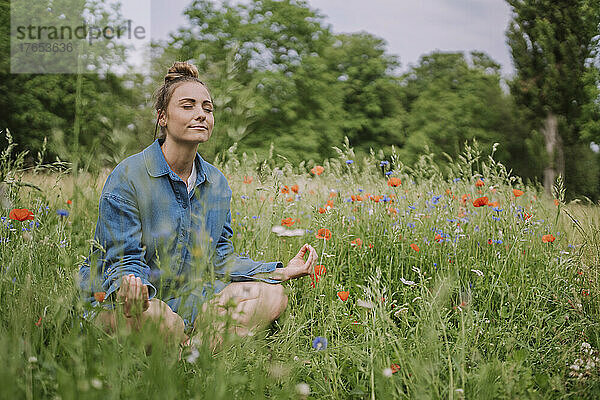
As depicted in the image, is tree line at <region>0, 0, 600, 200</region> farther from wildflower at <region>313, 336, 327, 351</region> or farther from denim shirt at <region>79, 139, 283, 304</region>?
wildflower at <region>313, 336, 327, 351</region>

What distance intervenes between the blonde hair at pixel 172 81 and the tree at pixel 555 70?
51.0 feet

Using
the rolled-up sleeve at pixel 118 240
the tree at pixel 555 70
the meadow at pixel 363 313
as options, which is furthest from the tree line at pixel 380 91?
the rolled-up sleeve at pixel 118 240

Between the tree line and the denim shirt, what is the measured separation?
911 cm

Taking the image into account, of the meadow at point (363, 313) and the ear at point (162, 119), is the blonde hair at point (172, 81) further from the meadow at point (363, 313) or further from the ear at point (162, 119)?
the meadow at point (363, 313)

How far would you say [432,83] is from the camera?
24141mm

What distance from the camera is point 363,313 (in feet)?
7.33

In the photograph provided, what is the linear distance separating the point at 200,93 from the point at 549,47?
675 inches

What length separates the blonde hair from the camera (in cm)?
214

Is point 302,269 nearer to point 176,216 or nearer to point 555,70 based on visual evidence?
point 176,216

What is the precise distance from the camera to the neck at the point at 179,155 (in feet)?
6.98

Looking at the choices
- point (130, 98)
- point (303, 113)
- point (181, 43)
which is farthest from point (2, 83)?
point (130, 98)

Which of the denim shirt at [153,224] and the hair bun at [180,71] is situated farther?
the hair bun at [180,71]

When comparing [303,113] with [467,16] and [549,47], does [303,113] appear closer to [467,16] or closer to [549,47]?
[467,16]

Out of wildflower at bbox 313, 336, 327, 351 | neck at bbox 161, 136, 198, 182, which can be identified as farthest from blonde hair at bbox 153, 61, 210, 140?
wildflower at bbox 313, 336, 327, 351
